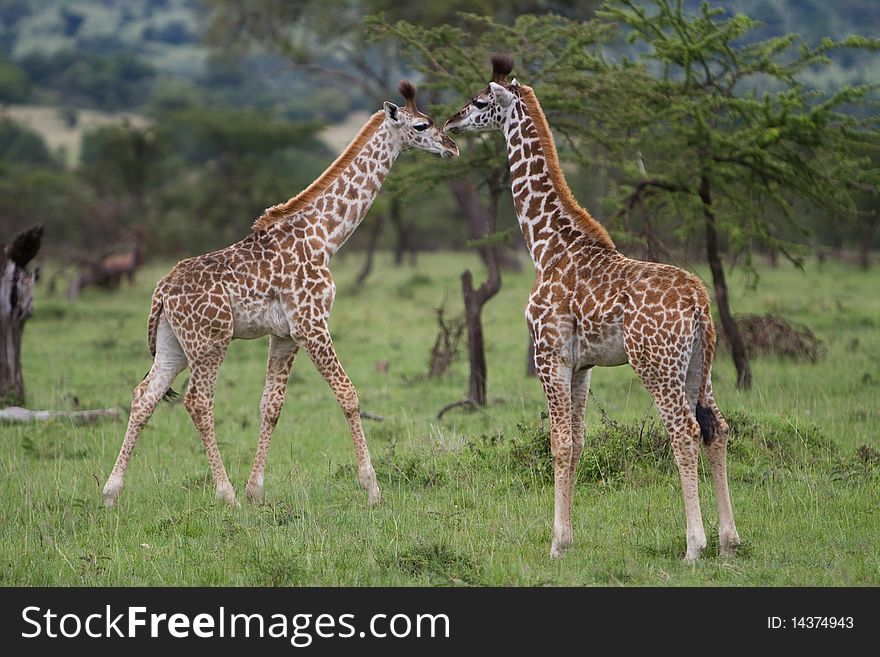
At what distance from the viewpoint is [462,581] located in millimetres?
6086

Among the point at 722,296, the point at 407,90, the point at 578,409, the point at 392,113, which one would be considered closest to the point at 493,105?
the point at 407,90

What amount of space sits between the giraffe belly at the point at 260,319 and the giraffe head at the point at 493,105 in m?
1.81

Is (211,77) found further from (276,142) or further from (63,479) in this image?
(63,479)

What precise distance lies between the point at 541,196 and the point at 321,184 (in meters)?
1.99

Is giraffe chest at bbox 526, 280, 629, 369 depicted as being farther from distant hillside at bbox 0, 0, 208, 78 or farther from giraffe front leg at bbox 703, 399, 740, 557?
distant hillside at bbox 0, 0, 208, 78

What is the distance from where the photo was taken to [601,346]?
21.6 feet

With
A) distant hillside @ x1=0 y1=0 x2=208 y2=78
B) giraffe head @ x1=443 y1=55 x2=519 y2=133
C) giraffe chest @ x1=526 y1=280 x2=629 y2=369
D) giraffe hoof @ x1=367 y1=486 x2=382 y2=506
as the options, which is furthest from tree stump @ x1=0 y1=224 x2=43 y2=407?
distant hillside @ x1=0 y1=0 x2=208 y2=78

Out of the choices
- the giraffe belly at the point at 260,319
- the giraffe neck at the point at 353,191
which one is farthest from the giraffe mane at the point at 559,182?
the giraffe belly at the point at 260,319

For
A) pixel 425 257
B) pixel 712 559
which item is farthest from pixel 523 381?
pixel 425 257

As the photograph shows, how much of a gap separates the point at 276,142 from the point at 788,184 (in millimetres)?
23671

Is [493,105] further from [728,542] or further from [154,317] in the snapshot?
[728,542]

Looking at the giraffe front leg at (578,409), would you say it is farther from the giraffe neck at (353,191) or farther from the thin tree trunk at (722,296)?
the thin tree trunk at (722,296)

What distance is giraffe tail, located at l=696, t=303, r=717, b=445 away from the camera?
20.6 feet
